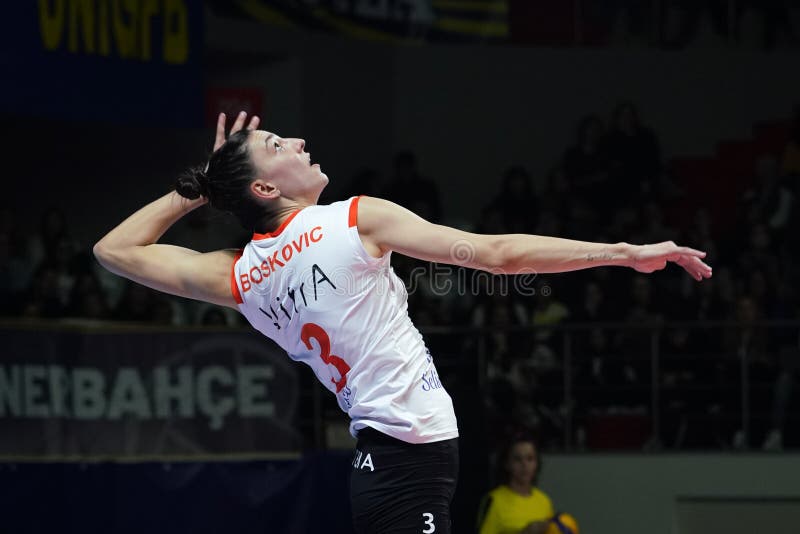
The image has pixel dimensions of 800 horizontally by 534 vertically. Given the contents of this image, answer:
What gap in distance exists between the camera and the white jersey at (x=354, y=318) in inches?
145

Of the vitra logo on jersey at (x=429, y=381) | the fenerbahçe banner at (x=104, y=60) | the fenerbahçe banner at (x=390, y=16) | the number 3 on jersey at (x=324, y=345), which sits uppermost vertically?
the fenerbahçe banner at (x=390, y=16)

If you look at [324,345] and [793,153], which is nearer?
[324,345]

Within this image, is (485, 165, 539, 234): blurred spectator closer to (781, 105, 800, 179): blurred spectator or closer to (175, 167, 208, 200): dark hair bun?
(781, 105, 800, 179): blurred spectator

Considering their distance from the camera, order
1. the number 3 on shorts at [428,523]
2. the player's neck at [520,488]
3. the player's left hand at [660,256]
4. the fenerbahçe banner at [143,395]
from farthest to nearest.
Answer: the player's neck at [520,488] < the fenerbahçe banner at [143,395] < the number 3 on shorts at [428,523] < the player's left hand at [660,256]

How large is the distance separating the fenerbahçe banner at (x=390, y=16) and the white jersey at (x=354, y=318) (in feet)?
29.1

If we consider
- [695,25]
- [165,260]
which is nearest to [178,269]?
[165,260]

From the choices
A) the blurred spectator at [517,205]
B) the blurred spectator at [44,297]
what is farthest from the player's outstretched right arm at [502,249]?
the blurred spectator at [517,205]

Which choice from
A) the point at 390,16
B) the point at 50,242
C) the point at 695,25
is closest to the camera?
the point at 50,242

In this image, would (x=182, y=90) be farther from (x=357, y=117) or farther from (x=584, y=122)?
(x=584, y=122)

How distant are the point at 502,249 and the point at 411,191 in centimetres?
898

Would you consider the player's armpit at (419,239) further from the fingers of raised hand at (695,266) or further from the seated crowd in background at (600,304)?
the seated crowd in background at (600,304)

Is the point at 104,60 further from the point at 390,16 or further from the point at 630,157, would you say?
the point at 630,157

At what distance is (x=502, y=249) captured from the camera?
356 cm

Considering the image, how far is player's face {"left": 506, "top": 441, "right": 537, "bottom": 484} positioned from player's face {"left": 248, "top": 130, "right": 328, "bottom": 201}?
4.31 meters
